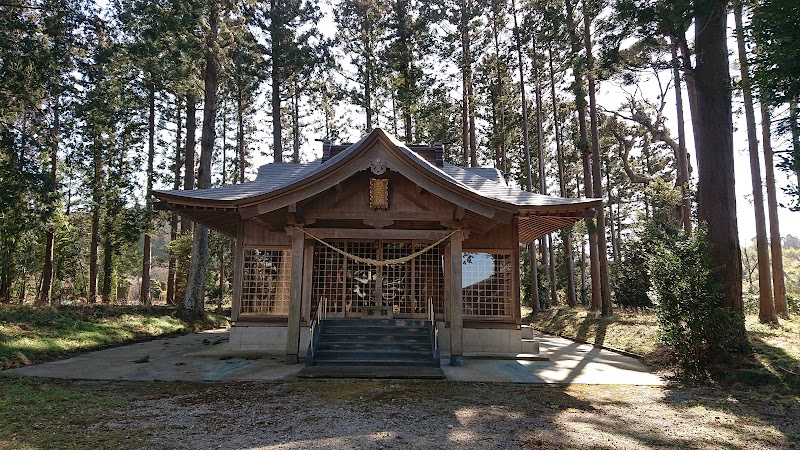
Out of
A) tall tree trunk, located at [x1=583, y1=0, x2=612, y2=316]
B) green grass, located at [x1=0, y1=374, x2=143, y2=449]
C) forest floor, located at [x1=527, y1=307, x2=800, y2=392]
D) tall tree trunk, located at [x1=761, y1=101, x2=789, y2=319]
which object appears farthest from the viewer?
tall tree trunk, located at [x1=583, y1=0, x2=612, y2=316]

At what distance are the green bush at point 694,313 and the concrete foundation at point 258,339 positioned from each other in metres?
7.96

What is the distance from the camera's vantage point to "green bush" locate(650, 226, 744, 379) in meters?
7.32

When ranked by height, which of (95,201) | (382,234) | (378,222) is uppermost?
(95,201)

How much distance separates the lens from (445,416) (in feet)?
17.4

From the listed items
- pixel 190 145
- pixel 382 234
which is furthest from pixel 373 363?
pixel 190 145

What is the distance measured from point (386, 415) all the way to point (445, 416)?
72 cm

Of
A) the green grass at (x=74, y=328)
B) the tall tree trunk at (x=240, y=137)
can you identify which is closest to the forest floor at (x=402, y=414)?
the green grass at (x=74, y=328)

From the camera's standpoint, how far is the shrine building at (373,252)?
8242 millimetres

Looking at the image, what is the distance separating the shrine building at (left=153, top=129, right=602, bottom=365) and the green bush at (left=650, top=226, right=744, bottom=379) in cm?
195

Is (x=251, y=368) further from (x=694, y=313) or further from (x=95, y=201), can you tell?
(x=95, y=201)

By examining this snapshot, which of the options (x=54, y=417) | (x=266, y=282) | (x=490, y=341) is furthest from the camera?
(x=266, y=282)

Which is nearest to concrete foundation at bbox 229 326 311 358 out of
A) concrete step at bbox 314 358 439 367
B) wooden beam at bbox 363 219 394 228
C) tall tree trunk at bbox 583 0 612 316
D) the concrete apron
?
the concrete apron

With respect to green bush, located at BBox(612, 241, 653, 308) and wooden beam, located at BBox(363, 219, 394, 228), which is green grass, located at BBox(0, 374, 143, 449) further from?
green bush, located at BBox(612, 241, 653, 308)

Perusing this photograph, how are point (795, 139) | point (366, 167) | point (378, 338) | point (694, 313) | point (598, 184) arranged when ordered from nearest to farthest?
point (795, 139) < point (694, 313) < point (366, 167) < point (378, 338) < point (598, 184)
